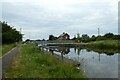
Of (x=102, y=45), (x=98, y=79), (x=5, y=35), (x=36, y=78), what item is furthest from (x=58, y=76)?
(x=102, y=45)

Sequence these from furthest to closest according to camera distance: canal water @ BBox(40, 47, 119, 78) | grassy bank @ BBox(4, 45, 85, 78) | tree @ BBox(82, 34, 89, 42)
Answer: tree @ BBox(82, 34, 89, 42), canal water @ BBox(40, 47, 119, 78), grassy bank @ BBox(4, 45, 85, 78)

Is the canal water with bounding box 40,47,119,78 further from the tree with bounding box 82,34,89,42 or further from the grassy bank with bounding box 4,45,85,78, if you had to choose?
the tree with bounding box 82,34,89,42

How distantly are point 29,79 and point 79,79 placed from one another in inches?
114

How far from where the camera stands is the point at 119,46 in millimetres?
68812

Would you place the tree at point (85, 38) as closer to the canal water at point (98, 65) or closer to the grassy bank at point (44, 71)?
the canal water at point (98, 65)

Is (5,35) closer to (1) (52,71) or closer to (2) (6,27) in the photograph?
(2) (6,27)

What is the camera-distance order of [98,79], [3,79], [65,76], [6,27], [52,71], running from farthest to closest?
1. [6,27]
2. [98,79]
3. [52,71]
4. [65,76]
5. [3,79]

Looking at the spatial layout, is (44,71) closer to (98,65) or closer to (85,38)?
(98,65)

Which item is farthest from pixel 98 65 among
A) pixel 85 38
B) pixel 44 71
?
pixel 85 38

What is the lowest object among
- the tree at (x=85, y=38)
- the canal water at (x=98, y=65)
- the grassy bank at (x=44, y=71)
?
the canal water at (x=98, y=65)

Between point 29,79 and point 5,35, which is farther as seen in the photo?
point 5,35

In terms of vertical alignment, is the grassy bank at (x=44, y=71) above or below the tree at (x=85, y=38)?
below

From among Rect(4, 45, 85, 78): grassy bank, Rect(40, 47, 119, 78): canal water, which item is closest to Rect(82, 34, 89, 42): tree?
Rect(40, 47, 119, 78): canal water

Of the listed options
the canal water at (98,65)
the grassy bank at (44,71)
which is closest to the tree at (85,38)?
the canal water at (98,65)
